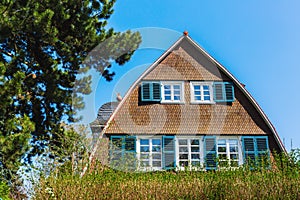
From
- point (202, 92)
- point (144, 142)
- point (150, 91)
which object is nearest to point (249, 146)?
point (202, 92)

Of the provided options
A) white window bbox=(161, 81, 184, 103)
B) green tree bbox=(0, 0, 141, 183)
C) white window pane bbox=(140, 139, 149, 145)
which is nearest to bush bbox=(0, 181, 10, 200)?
green tree bbox=(0, 0, 141, 183)

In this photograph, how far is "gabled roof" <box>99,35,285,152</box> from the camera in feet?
Answer: 57.7

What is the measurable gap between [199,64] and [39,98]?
6.96 m

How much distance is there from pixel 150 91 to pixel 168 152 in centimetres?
253

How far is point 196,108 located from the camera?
18.0 m

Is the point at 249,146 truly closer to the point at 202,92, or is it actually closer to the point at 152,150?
the point at 202,92

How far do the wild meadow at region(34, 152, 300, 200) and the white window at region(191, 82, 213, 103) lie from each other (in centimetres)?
947

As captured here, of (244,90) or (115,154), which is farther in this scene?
(244,90)

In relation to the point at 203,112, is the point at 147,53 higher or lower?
higher

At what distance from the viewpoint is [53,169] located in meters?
9.46

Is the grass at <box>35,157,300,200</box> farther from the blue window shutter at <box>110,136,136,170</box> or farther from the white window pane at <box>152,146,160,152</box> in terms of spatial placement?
the white window pane at <box>152,146,160,152</box>

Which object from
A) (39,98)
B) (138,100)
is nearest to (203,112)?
(138,100)

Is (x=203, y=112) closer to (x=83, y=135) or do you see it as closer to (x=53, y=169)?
(x=83, y=135)

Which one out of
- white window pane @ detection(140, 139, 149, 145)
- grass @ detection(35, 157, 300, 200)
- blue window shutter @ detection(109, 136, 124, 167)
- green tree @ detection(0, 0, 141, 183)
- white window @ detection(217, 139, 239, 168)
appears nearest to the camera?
grass @ detection(35, 157, 300, 200)
